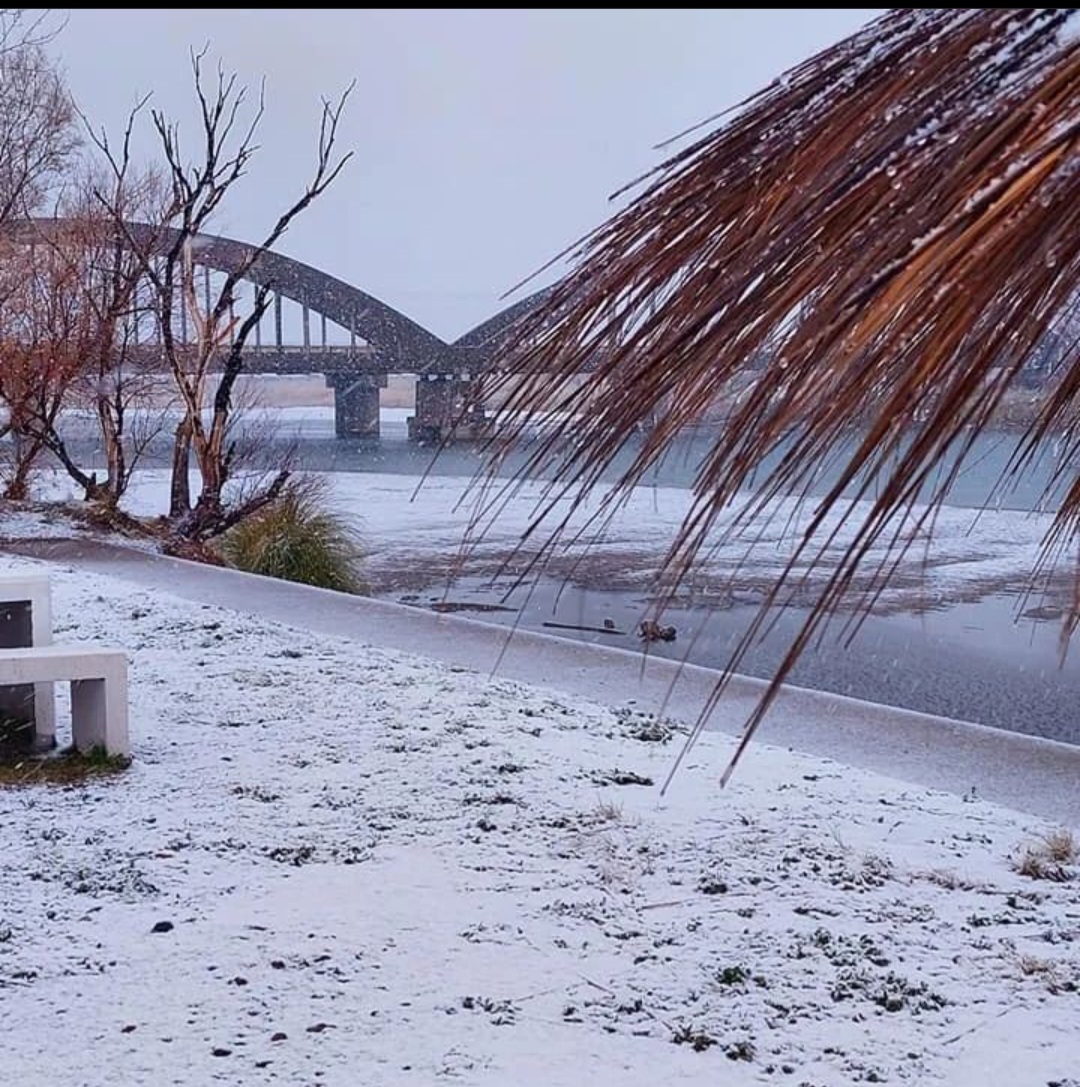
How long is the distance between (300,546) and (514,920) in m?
7.44

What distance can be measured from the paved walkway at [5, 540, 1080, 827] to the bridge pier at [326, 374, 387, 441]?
514 centimetres

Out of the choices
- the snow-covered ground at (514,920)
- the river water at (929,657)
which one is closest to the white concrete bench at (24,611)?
the snow-covered ground at (514,920)

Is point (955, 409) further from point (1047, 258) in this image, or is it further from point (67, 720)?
point (67, 720)

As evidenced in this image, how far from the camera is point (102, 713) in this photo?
429 centimetres

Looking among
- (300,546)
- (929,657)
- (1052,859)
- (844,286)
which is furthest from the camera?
(300,546)

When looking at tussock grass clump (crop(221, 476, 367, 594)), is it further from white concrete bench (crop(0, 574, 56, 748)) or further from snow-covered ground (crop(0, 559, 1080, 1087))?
snow-covered ground (crop(0, 559, 1080, 1087))

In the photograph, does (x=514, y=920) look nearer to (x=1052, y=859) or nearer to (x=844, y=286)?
(x=1052, y=859)

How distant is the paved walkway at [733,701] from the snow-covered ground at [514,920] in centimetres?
18

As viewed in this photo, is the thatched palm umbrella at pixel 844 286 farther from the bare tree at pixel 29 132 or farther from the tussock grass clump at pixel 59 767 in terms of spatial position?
the bare tree at pixel 29 132

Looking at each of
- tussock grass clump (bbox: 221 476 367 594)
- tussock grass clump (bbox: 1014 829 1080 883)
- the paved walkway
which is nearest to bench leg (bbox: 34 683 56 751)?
the paved walkway

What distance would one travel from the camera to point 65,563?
9.38 metres

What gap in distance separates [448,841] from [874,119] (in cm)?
315

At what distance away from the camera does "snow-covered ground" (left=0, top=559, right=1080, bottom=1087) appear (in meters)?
2.46

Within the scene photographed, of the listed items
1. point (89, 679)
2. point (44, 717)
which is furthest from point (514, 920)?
point (44, 717)
